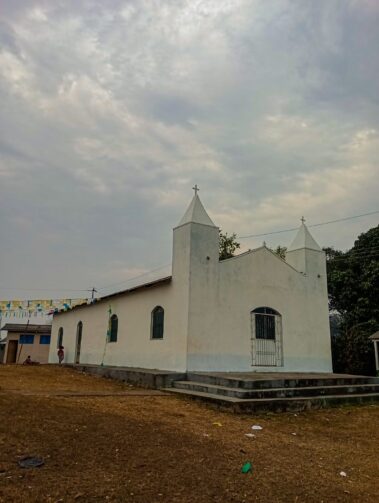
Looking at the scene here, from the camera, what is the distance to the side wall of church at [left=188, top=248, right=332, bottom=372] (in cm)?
1380

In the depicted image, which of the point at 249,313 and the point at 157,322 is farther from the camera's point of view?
the point at 157,322

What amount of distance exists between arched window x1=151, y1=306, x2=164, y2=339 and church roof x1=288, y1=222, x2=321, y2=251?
21.0ft

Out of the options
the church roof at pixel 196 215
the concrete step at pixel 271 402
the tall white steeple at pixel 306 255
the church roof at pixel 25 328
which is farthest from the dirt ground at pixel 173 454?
the church roof at pixel 25 328

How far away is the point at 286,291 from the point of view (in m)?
16.4

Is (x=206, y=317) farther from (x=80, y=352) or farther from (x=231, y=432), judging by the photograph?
(x=80, y=352)

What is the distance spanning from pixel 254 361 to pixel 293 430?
6.69 metres

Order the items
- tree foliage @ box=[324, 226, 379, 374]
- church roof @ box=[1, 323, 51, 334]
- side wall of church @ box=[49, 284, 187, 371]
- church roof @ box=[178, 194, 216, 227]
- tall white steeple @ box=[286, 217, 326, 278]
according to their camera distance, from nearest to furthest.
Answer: side wall of church @ box=[49, 284, 187, 371] < church roof @ box=[178, 194, 216, 227] < tall white steeple @ box=[286, 217, 326, 278] < tree foliage @ box=[324, 226, 379, 374] < church roof @ box=[1, 323, 51, 334]

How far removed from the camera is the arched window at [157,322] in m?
14.9

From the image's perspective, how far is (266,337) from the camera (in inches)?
607

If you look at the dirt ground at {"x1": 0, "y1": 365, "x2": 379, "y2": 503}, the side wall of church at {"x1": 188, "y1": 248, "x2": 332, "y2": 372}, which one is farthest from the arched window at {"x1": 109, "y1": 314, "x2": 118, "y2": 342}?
the dirt ground at {"x1": 0, "y1": 365, "x2": 379, "y2": 503}

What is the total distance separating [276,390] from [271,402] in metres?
0.86

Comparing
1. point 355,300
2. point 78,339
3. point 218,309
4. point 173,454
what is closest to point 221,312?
point 218,309

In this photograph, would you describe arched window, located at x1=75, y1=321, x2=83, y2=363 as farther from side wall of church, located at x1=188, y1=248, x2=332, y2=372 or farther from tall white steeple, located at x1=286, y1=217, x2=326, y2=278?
tall white steeple, located at x1=286, y1=217, x2=326, y2=278

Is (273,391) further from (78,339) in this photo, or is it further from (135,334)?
(78,339)
